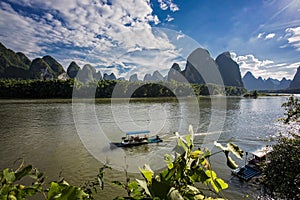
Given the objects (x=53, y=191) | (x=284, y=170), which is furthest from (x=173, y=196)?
(x=284, y=170)

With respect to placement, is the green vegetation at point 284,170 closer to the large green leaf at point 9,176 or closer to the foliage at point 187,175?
the foliage at point 187,175

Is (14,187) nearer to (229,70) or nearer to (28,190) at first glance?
(28,190)

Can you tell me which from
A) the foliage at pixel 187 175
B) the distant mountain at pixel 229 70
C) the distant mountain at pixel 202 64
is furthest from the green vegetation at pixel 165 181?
the distant mountain at pixel 229 70

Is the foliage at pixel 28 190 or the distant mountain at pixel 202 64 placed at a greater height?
the distant mountain at pixel 202 64

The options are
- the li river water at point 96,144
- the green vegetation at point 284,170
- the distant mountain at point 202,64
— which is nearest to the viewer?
the distant mountain at point 202,64

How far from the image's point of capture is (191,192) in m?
0.66

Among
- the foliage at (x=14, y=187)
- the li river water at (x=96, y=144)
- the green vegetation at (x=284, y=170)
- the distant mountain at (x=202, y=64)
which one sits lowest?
the li river water at (x=96, y=144)

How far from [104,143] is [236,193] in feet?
38.3

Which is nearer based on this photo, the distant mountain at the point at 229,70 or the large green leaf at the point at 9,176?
the large green leaf at the point at 9,176

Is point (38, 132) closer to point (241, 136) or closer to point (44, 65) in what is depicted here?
point (241, 136)

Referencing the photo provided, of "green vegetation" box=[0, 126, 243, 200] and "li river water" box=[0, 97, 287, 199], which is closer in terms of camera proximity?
"green vegetation" box=[0, 126, 243, 200]

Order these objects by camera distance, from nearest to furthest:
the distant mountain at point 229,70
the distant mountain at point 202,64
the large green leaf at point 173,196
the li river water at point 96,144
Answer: the large green leaf at point 173,196
the distant mountain at point 202,64
the li river water at point 96,144
the distant mountain at point 229,70

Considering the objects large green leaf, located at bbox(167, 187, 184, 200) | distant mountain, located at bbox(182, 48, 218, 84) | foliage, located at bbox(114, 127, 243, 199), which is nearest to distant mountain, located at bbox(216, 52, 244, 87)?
distant mountain, located at bbox(182, 48, 218, 84)

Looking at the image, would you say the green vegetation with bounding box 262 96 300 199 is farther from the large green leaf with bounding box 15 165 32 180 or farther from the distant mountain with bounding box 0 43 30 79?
the distant mountain with bounding box 0 43 30 79
